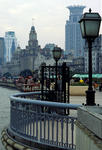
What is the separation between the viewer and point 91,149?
4.19 m

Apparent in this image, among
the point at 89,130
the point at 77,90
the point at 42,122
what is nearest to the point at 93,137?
the point at 89,130

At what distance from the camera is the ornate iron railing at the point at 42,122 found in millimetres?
7120

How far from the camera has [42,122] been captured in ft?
28.6

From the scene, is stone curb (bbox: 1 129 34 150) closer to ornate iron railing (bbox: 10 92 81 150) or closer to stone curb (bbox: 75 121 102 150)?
ornate iron railing (bbox: 10 92 81 150)

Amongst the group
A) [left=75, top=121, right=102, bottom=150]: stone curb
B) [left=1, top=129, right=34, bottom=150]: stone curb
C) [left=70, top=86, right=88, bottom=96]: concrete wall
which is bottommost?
[left=1, top=129, right=34, bottom=150]: stone curb

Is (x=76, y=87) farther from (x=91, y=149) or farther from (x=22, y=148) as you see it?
(x=91, y=149)

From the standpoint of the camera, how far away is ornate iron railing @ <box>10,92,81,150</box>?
7.12 m

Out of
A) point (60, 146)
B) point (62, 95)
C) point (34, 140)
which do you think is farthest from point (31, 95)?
point (60, 146)

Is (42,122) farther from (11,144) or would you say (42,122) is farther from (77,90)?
(77,90)

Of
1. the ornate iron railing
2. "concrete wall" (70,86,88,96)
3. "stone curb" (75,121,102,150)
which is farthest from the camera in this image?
"concrete wall" (70,86,88,96)

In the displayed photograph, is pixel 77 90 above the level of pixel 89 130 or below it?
below

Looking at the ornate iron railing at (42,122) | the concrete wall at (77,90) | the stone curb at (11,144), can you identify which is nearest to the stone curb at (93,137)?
the ornate iron railing at (42,122)

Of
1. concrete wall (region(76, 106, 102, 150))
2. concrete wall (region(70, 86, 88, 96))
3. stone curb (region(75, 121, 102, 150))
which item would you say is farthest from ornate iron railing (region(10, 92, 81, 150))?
concrete wall (region(70, 86, 88, 96))

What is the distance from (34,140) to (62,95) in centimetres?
479
